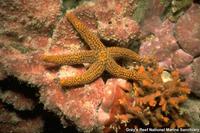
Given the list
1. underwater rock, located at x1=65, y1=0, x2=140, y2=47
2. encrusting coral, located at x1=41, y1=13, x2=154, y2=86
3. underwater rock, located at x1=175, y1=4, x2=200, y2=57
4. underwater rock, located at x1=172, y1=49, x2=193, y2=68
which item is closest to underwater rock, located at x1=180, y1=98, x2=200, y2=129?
underwater rock, located at x1=172, y1=49, x2=193, y2=68

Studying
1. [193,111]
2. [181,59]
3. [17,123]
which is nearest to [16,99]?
[17,123]

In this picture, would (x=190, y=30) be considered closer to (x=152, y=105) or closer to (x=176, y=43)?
(x=176, y=43)

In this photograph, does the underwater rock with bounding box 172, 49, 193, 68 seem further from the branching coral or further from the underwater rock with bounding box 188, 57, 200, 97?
the branching coral

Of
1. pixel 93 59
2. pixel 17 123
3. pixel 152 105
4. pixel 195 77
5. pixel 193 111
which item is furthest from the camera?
pixel 17 123

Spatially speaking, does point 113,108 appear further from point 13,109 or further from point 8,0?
point 8,0

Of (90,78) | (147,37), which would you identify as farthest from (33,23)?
(147,37)

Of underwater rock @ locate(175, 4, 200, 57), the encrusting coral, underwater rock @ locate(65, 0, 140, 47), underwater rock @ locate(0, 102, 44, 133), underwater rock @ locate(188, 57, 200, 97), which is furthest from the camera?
underwater rock @ locate(0, 102, 44, 133)
